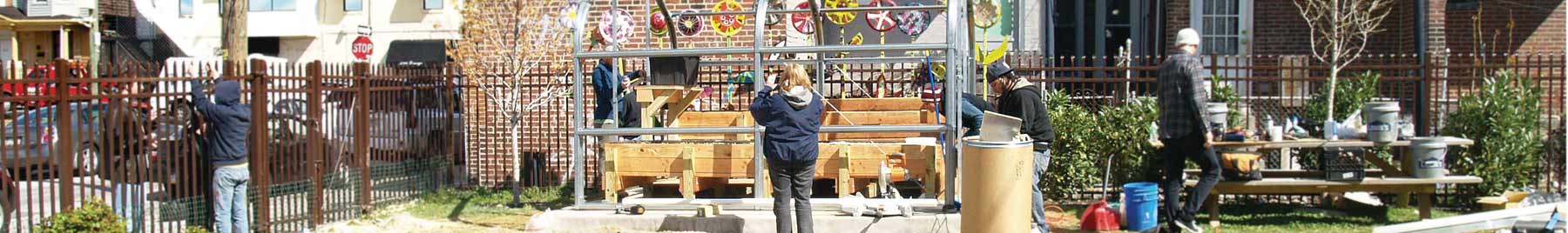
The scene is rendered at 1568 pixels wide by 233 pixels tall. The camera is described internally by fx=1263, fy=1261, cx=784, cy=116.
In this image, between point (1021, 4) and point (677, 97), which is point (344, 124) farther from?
point (1021, 4)

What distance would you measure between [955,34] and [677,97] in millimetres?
2191

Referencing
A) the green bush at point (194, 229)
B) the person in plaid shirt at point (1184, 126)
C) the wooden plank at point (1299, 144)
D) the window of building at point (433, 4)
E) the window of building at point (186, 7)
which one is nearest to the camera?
the person in plaid shirt at point (1184, 126)

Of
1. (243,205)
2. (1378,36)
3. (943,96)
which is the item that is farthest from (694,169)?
(1378,36)

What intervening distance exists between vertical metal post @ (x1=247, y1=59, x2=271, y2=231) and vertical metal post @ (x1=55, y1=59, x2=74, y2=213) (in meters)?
1.36

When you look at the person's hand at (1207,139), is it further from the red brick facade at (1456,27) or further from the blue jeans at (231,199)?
the red brick facade at (1456,27)

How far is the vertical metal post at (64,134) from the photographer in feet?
22.4

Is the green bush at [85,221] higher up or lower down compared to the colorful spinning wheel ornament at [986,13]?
lower down

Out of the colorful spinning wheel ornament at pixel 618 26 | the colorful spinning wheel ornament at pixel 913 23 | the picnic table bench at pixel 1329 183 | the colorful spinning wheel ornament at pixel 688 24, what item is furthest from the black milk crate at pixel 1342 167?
the colorful spinning wheel ornament at pixel 618 26

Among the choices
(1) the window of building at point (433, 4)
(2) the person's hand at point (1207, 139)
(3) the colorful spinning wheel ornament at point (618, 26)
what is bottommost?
(2) the person's hand at point (1207, 139)

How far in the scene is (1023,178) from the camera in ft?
17.2

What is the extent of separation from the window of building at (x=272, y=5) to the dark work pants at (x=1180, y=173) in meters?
29.1

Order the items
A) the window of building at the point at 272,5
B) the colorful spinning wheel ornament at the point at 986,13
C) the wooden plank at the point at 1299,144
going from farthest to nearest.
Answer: the window of building at the point at 272,5, the colorful spinning wheel ornament at the point at 986,13, the wooden plank at the point at 1299,144

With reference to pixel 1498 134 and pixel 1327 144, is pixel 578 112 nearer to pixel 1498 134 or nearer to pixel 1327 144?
pixel 1327 144

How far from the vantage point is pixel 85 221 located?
275 inches
